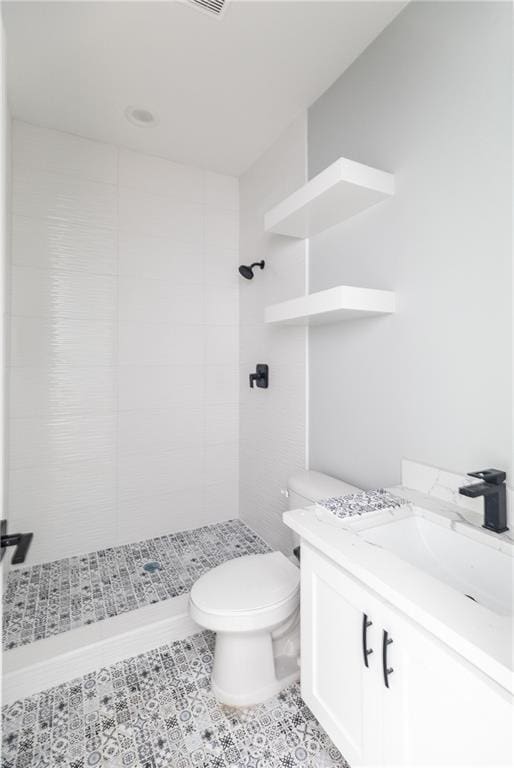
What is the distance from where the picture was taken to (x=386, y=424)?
4.85ft

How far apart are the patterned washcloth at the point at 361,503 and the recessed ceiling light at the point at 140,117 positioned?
212cm

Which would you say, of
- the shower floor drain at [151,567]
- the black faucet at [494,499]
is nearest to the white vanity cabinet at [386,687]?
the black faucet at [494,499]

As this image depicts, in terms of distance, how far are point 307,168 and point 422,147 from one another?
771 millimetres

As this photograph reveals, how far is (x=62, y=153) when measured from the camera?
2137 millimetres

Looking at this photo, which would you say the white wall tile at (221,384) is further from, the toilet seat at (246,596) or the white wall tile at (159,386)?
the toilet seat at (246,596)

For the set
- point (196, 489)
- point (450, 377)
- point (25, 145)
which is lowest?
point (196, 489)

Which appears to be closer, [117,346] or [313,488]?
[313,488]

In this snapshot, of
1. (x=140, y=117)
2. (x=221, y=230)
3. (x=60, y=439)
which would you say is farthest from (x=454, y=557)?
(x=140, y=117)

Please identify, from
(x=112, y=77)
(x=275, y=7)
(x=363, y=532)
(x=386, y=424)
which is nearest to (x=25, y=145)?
(x=112, y=77)

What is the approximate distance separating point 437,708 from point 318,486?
36.2 inches

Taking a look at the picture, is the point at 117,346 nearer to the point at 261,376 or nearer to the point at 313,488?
the point at 261,376

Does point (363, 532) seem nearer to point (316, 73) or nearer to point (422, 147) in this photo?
point (422, 147)

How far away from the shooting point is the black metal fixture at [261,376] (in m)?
2.30

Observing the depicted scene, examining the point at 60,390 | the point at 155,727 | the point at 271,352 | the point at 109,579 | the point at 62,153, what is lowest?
the point at 155,727
